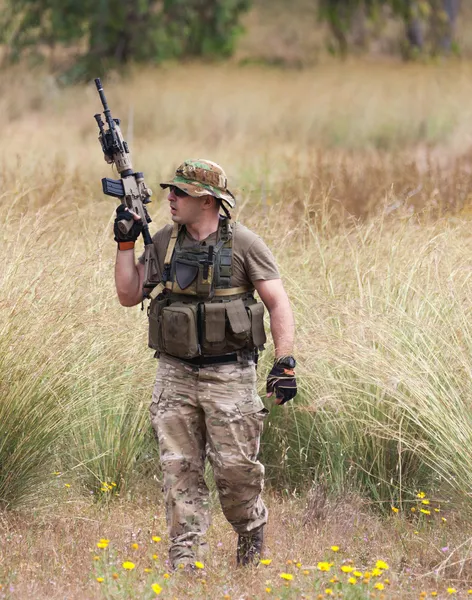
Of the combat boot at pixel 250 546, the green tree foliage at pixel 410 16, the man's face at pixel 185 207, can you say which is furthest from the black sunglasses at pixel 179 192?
the green tree foliage at pixel 410 16

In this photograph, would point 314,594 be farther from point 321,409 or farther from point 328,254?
point 328,254

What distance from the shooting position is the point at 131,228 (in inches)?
173

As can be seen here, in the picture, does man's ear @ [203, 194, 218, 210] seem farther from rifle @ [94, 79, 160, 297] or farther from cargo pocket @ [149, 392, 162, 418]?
cargo pocket @ [149, 392, 162, 418]

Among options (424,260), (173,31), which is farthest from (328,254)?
(173,31)

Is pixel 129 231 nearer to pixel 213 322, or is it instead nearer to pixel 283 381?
pixel 213 322

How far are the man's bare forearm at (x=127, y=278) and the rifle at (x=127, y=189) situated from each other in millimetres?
41

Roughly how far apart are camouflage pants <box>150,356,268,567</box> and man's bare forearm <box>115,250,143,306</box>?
0.98 ft

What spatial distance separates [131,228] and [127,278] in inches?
8.2

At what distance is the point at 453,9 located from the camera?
103ft

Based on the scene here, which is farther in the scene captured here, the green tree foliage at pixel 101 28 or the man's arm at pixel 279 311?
the green tree foliage at pixel 101 28

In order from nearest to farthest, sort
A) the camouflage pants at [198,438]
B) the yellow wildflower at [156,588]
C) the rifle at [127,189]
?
1. the yellow wildflower at [156,588]
2. the camouflage pants at [198,438]
3. the rifle at [127,189]

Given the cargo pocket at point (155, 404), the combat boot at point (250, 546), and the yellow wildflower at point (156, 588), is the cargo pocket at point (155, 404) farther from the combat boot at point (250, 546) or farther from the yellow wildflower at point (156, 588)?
the yellow wildflower at point (156, 588)

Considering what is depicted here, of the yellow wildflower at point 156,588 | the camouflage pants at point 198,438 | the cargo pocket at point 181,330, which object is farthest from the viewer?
the camouflage pants at point 198,438

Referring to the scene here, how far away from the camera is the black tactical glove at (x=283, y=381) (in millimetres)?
4309
